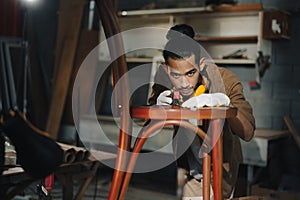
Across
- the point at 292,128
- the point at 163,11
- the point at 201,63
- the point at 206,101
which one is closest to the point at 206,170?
the point at 206,101

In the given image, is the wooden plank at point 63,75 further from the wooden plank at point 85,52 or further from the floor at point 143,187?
the floor at point 143,187

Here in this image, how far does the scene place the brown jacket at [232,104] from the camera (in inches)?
62.2

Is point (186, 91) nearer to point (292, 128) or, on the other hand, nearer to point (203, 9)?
point (292, 128)

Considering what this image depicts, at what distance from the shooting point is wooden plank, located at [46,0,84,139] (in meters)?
4.47

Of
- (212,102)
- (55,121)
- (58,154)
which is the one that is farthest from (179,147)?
(55,121)

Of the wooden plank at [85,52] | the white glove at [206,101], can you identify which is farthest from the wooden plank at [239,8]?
the white glove at [206,101]

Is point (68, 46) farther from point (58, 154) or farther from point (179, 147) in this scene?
point (58, 154)

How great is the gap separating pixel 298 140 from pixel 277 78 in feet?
1.94

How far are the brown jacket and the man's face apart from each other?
0.15 feet

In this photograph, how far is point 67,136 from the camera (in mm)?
4656

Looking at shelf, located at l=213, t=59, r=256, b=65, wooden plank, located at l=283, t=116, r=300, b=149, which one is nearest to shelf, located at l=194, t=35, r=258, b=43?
shelf, located at l=213, t=59, r=256, b=65

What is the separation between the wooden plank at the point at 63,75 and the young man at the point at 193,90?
286 cm

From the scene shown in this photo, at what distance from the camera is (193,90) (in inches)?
58.0

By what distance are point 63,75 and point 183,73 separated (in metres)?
3.13
